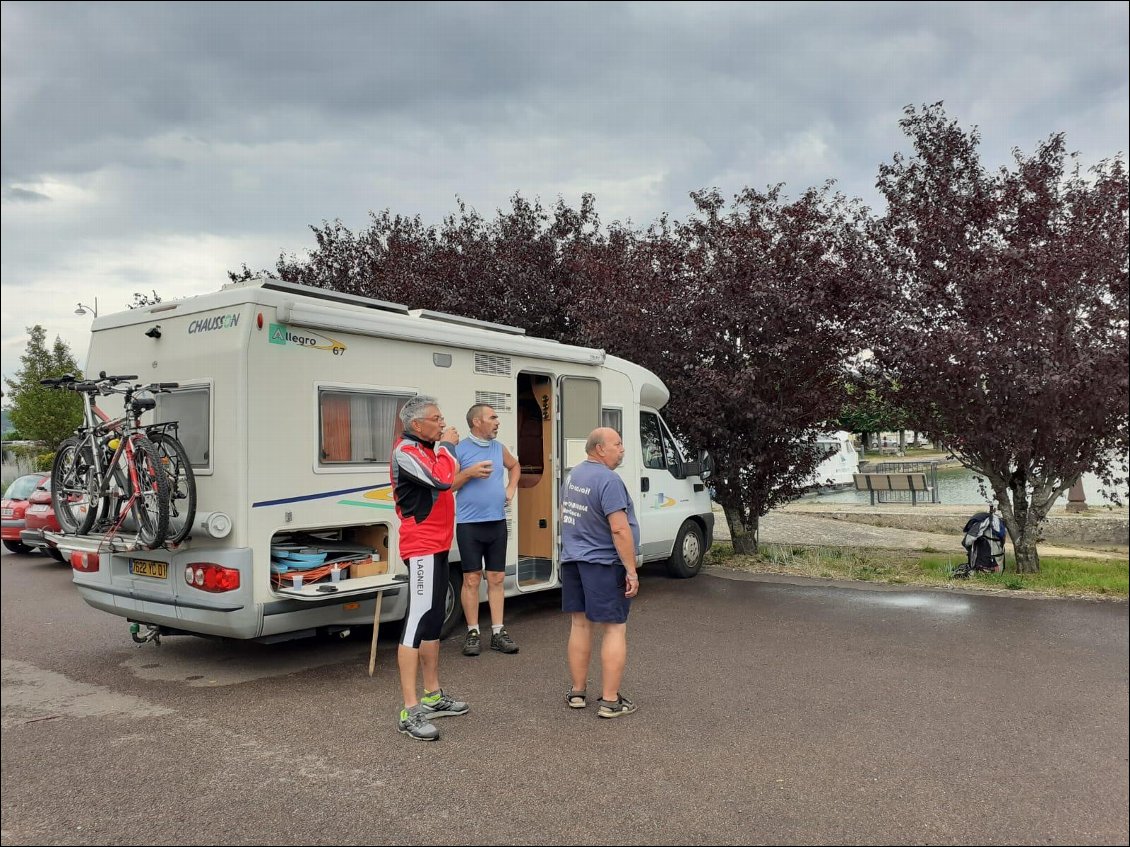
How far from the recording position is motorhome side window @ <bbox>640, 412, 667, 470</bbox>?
31.9 ft

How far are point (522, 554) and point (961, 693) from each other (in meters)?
4.39

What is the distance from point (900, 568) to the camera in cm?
1025

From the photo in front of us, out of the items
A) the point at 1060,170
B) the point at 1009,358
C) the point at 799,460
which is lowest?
the point at 799,460

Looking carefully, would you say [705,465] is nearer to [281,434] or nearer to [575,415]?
[575,415]

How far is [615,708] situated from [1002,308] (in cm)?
550

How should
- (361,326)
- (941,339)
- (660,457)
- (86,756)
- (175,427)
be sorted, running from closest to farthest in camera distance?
(86,756) → (175,427) → (361,326) → (941,339) → (660,457)

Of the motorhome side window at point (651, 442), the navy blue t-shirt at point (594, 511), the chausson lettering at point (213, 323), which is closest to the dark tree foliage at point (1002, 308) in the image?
the motorhome side window at point (651, 442)

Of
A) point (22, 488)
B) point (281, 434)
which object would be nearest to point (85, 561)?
point (281, 434)

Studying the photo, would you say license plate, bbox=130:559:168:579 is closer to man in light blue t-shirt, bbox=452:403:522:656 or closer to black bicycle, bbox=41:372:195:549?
Answer: black bicycle, bbox=41:372:195:549

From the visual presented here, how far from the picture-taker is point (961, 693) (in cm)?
537

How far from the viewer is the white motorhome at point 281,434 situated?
584 cm

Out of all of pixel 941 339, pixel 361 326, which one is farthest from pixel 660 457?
pixel 361 326

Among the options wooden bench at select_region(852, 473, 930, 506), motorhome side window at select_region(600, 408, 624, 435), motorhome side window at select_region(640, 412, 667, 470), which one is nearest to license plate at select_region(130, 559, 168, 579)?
motorhome side window at select_region(600, 408, 624, 435)

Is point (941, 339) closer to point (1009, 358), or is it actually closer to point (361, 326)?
point (1009, 358)
